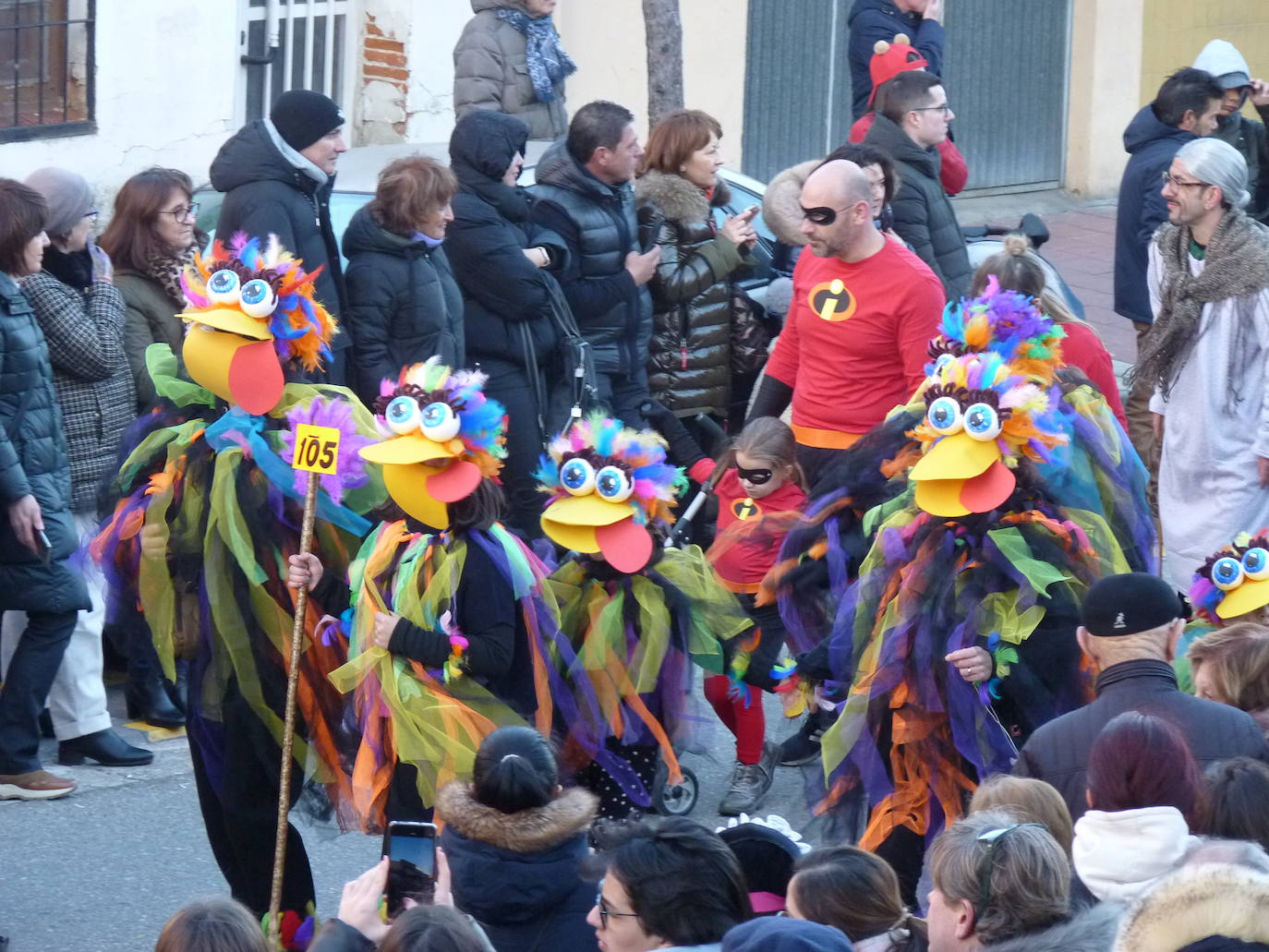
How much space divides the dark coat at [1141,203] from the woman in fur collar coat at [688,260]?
78.9 inches

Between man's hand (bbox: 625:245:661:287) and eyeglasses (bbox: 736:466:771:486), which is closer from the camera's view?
eyeglasses (bbox: 736:466:771:486)

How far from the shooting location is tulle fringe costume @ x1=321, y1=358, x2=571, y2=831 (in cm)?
497

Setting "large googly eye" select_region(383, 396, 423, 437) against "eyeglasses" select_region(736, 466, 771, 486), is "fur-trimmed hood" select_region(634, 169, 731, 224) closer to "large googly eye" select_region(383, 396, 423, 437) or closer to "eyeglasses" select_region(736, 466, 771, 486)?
"eyeglasses" select_region(736, 466, 771, 486)

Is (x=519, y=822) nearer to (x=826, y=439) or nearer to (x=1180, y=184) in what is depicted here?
(x=826, y=439)

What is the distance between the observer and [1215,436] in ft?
24.5

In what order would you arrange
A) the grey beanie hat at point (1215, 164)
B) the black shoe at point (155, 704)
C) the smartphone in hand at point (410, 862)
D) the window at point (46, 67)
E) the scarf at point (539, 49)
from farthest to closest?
1. the window at point (46, 67)
2. the scarf at point (539, 49)
3. the grey beanie hat at point (1215, 164)
4. the black shoe at point (155, 704)
5. the smartphone in hand at point (410, 862)

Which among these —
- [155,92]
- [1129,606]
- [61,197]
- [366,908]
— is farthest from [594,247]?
[155,92]

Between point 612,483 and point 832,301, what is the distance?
1.76m

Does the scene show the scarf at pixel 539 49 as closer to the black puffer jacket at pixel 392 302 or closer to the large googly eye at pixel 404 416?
the black puffer jacket at pixel 392 302

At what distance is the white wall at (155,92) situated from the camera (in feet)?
37.5

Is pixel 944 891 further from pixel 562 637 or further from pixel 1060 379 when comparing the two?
pixel 1060 379

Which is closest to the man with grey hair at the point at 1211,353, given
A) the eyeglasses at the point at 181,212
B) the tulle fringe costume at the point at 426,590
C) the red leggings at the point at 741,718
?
the red leggings at the point at 741,718

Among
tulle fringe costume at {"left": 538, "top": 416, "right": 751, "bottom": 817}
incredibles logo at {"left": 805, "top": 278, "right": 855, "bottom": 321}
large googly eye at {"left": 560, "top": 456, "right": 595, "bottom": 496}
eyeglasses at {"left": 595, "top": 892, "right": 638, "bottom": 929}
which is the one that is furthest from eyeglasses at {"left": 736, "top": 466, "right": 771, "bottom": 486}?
eyeglasses at {"left": 595, "top": 892, "right": 638, "bottom": 929}

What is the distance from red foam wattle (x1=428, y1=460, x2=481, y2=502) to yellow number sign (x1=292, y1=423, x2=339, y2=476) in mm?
258
